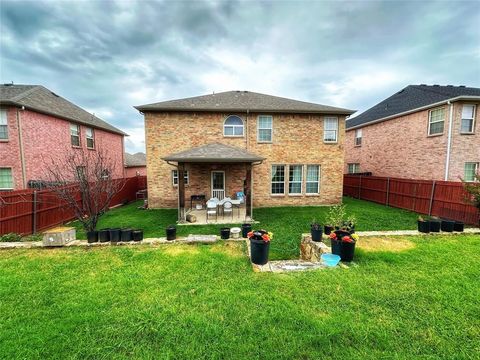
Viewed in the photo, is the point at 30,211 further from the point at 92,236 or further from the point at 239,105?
the point at 239,105

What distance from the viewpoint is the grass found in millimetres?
2688

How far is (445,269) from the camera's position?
15.9 feet

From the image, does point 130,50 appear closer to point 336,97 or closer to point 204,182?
point 204,182

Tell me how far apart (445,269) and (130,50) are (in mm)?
18412

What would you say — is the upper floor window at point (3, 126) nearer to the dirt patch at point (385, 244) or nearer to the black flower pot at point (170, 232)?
the black flower pot at point (170, 232)

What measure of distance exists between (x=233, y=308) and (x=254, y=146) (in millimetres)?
10590

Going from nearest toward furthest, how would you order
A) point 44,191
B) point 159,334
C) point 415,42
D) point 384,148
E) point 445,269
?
point 159,334
point 445,269
point 44,191
point 415,42
point 384,148

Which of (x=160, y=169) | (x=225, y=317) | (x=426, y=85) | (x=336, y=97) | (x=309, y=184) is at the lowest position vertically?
(x=225, y=317)

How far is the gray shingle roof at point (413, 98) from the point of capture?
13905mm

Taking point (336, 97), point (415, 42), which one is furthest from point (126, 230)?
point (336, 97)

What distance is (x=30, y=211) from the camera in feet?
26.6

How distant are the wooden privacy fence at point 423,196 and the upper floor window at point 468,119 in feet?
16.0

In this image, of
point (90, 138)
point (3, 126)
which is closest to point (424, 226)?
point (3, 126)

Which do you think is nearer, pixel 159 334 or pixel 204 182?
pixel 159 334
